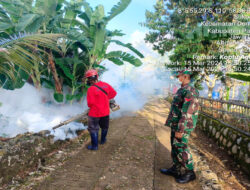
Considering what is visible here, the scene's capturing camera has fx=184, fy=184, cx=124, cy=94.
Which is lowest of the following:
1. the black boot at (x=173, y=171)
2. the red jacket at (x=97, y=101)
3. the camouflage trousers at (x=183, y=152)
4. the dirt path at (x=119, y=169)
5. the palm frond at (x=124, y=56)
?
the dirt path at (x=119, y=169)

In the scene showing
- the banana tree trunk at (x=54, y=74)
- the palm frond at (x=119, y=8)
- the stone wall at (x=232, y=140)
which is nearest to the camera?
the stone wall at (x=232, y=140)

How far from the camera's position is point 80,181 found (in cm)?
310

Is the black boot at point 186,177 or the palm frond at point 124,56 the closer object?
the black boot at point 186,177

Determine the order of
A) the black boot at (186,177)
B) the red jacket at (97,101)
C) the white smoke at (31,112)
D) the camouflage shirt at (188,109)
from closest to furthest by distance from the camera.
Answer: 1. the camouflage shirt at (188,109)
2. the black boot at (186,177)
3. the red jacket at (97,101)
4. the white smoke at (31,112)

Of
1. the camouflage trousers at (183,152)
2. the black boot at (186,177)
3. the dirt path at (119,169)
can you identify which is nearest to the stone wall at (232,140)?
the dirt path at (119,169)

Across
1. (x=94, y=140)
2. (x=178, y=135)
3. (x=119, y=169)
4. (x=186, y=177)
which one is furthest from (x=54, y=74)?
(x=186, y=177)

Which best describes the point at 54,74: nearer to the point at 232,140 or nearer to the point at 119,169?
the point at 119,169

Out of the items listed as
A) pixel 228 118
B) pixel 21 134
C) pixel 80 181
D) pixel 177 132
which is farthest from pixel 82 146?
pixel 228 118

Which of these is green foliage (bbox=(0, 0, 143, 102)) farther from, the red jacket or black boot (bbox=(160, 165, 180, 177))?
black boot (bbox=(160, 165, 180, 177))

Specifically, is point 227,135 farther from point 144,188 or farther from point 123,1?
point 123,1

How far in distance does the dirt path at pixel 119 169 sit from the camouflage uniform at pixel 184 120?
468mm

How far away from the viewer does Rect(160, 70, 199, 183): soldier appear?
9.44 feet

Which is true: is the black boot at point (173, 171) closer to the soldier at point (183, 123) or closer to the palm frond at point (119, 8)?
the soldier at point (183, 123)

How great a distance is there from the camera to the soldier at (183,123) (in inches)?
113
